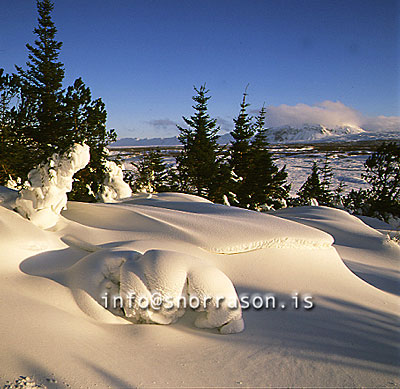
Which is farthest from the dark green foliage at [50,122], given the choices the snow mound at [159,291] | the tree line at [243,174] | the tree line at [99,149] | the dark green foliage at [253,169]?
the dark green foliage at [253,169]

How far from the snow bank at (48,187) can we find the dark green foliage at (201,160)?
14506mm

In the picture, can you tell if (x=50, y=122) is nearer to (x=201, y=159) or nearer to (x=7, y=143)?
(x=7, y=143)

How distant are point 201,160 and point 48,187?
1572cm

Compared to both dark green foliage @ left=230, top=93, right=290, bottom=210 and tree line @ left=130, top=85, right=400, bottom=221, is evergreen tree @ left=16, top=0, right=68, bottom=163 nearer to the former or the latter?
tree line @ left=130, top=85, right=400, bottom=221

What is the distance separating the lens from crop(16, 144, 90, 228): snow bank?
496 centimetres

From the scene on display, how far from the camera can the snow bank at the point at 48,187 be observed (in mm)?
4961

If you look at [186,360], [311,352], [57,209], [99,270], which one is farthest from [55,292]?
[311,352]

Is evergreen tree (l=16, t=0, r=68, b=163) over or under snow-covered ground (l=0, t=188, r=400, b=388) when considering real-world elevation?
over

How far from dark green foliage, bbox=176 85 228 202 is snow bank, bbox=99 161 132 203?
10804 mm

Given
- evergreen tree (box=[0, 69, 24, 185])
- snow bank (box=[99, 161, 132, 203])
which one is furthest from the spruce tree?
snow bank (box=[99, 161, 132, 203])

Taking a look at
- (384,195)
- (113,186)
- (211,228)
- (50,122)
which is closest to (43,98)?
(50,122)

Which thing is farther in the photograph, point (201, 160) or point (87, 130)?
point (201, 160)

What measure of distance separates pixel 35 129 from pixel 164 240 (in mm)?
10875

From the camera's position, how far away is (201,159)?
20250 millimetres
